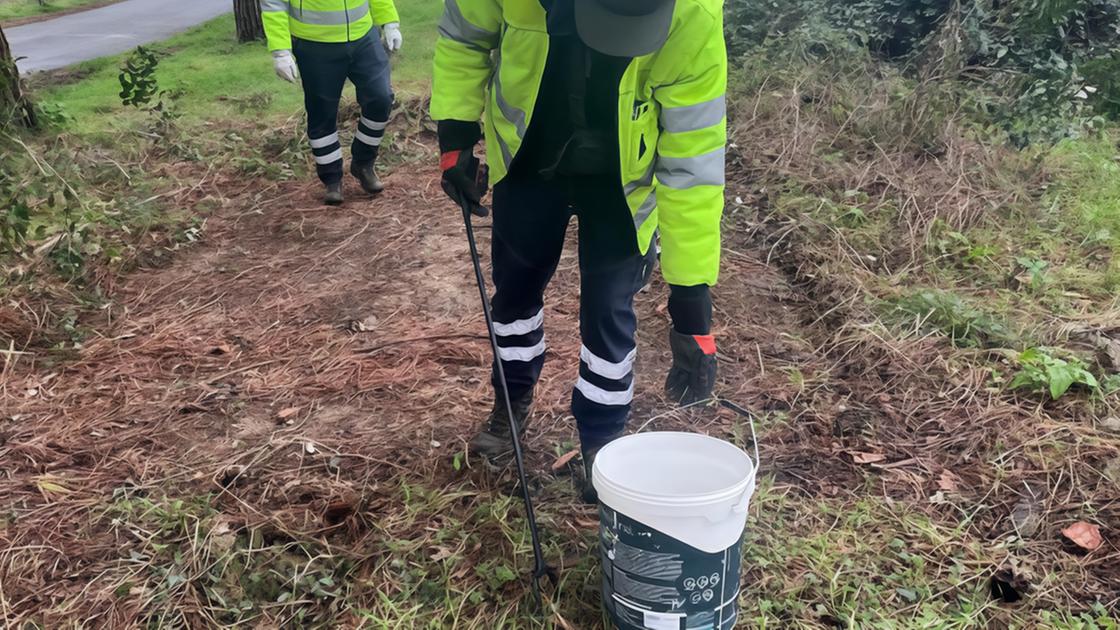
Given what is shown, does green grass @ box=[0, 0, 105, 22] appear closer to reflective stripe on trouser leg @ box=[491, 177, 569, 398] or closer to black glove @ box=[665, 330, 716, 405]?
reflective stripe on trouser leg @ box=[491, 177, 569, 398]

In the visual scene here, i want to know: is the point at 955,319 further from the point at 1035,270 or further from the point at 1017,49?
the point at 1017,49

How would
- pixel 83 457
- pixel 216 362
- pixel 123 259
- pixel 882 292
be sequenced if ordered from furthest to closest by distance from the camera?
pixel 123 259 < pixel 882 292 < pixel 216 362 < pixel 83 457

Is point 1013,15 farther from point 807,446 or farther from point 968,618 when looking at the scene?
point 968,618

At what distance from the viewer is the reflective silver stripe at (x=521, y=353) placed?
103 inches

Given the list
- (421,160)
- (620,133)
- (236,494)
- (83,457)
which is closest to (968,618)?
→ (620,133)

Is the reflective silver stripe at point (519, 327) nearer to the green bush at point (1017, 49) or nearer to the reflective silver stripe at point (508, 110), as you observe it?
the reflective silver stripe at point (508, 110)

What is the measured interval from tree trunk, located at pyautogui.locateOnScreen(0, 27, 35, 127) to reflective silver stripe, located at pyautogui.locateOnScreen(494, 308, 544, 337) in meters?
4.47

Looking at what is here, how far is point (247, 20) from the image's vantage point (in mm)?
10039

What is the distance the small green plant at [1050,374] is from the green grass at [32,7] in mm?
18464

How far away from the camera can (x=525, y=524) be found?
2.48 meters

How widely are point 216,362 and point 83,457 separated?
0.71m

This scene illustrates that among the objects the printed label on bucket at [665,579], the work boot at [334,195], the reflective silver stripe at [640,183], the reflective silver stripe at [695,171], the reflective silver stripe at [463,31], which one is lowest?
the work boot at [334,195]

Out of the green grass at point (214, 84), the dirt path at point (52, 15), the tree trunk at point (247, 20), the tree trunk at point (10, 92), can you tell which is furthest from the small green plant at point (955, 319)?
the dirt path at point (52, 15)

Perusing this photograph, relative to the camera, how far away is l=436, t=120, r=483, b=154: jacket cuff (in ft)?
8.04
